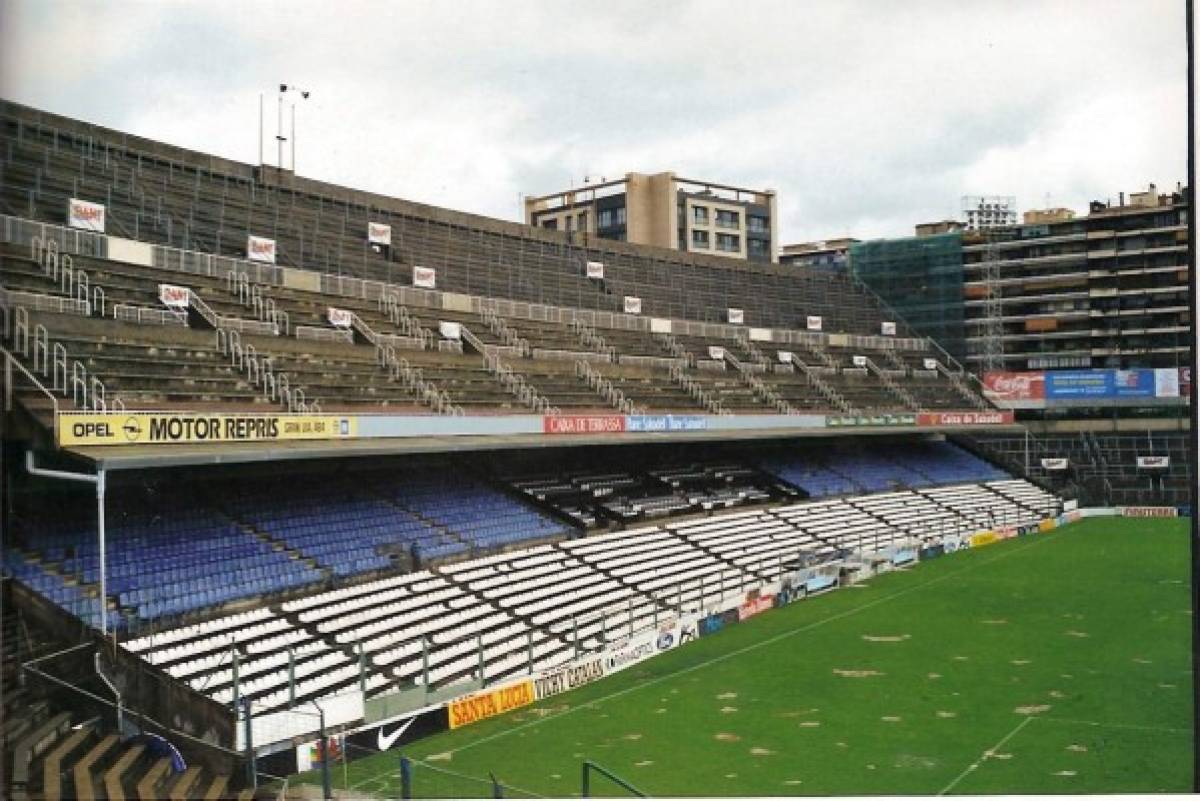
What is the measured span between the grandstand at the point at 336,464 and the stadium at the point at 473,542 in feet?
0.21

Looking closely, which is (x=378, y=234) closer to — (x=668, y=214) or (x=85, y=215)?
(x=85, y=215)

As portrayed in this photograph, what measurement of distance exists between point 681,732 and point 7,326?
8626 millimetres

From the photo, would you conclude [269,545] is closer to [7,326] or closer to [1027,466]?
[7,326]

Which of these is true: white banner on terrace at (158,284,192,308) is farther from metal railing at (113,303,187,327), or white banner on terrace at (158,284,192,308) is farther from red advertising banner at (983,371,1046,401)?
red advertising banner at (983,371,1046,401)

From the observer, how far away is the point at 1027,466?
3647 centimetres

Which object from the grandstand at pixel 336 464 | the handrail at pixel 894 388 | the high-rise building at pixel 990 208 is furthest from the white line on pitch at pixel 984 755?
the high-rise building at pixel 990 208

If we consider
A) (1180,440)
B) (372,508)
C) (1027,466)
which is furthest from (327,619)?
(1180,440)

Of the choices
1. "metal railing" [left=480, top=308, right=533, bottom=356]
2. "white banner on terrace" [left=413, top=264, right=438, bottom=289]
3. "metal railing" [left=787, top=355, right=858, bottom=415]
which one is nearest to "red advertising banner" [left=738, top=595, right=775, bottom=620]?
"metal railing" [left=480, top=308, right=533, bottom=356]

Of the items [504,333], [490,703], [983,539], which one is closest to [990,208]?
[983,539]

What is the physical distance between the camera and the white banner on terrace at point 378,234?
2238 centimetres

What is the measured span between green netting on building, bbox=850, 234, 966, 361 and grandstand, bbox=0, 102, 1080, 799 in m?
9.88

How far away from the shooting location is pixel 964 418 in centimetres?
3306

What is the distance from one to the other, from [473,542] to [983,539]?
1616cm

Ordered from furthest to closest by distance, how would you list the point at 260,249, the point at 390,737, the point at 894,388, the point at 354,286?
the point at 894,388, the point at 354,286, the point at 260,249, the point at 390,737
